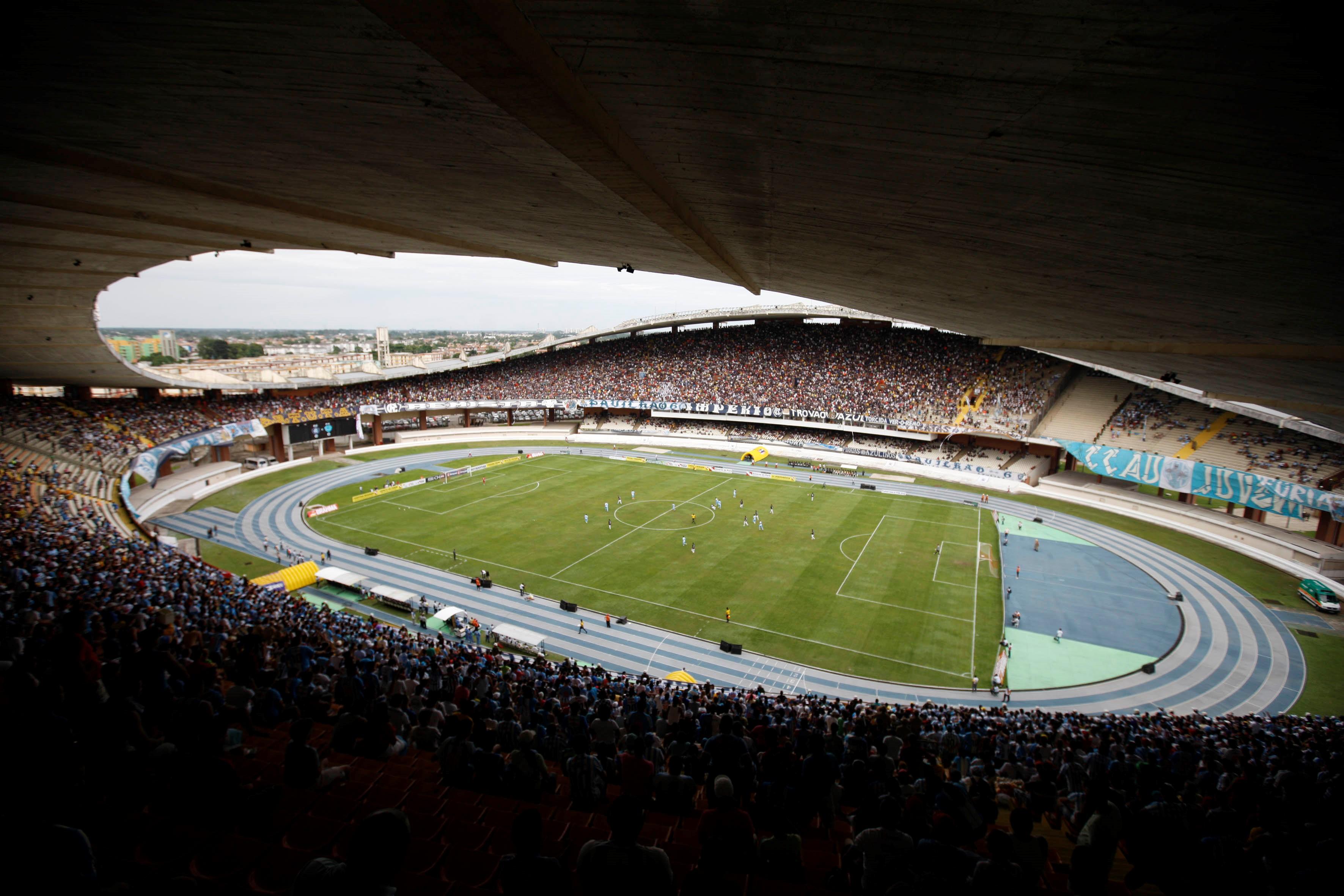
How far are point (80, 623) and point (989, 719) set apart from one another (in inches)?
570

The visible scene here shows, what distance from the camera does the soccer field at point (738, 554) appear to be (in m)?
20.8

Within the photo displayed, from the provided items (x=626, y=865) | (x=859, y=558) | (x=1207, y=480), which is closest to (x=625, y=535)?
(x=859, y=558)

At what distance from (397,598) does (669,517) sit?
14722 millimetres

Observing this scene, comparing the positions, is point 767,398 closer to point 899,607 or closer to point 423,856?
Answer: point 899,607

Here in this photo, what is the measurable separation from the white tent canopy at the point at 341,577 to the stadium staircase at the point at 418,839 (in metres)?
18.4

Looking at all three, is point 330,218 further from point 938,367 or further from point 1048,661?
point 938,367

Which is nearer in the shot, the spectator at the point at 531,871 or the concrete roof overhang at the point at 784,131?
the concrete roof overhang at the point at 784,131

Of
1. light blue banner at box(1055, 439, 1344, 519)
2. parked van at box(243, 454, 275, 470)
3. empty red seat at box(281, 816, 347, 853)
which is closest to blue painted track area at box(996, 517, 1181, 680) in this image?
light blue banner at box(1055, 439, 1344, 519)

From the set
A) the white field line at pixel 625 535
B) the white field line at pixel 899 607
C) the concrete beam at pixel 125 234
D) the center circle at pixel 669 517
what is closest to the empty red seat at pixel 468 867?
the concrete beam at pixel 125 234

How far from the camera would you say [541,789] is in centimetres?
530

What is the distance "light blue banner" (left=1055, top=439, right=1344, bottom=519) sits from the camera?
87.0 feet

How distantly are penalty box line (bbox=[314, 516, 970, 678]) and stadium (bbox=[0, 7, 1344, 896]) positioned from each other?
20 cm

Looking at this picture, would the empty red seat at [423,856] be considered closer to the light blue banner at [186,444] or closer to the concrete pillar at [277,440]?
the light blue banner at [186,444]

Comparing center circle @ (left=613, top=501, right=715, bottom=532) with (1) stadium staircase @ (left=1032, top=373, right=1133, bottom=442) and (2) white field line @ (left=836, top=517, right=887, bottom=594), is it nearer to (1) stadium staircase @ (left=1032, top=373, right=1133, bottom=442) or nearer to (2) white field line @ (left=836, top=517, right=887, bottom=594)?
(2) white field line @ (left=836, top=517, right=887, bottom=594)
